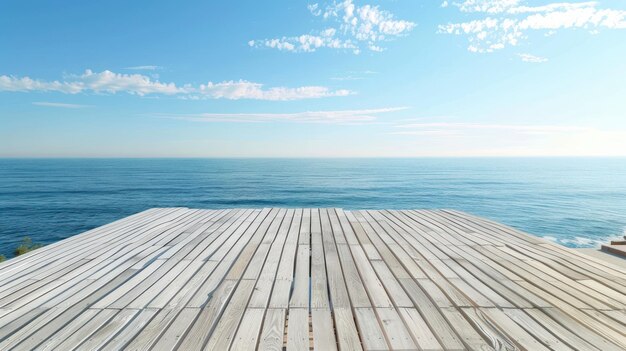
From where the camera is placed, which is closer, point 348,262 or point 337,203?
point 348,262

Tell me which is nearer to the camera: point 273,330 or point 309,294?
point 273,330

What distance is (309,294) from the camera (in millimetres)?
2926

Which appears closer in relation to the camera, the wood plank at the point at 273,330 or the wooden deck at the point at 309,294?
the wood plank at the point at 273,330

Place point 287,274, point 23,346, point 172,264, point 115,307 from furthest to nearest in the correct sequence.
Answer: point 172,264, point 287,274, point 115,307, point 23,346

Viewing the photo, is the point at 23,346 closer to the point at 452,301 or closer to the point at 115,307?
the point at 115,307

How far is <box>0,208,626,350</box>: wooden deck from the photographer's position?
219 centimetres

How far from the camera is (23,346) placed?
2084mm

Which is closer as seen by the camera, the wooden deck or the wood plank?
the wood plank

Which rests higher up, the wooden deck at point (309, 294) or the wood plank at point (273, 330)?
the wood plank at point (273, 330)

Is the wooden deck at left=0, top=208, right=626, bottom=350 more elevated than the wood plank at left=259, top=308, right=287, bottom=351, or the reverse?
the wood plank at left=259, top=308, right=287, bottom=351

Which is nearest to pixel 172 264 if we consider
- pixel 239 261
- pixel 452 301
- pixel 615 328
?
pixel 239 261

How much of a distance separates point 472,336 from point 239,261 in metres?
2.83

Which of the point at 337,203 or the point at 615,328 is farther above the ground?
the point at 615,328

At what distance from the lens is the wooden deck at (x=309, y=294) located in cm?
219
